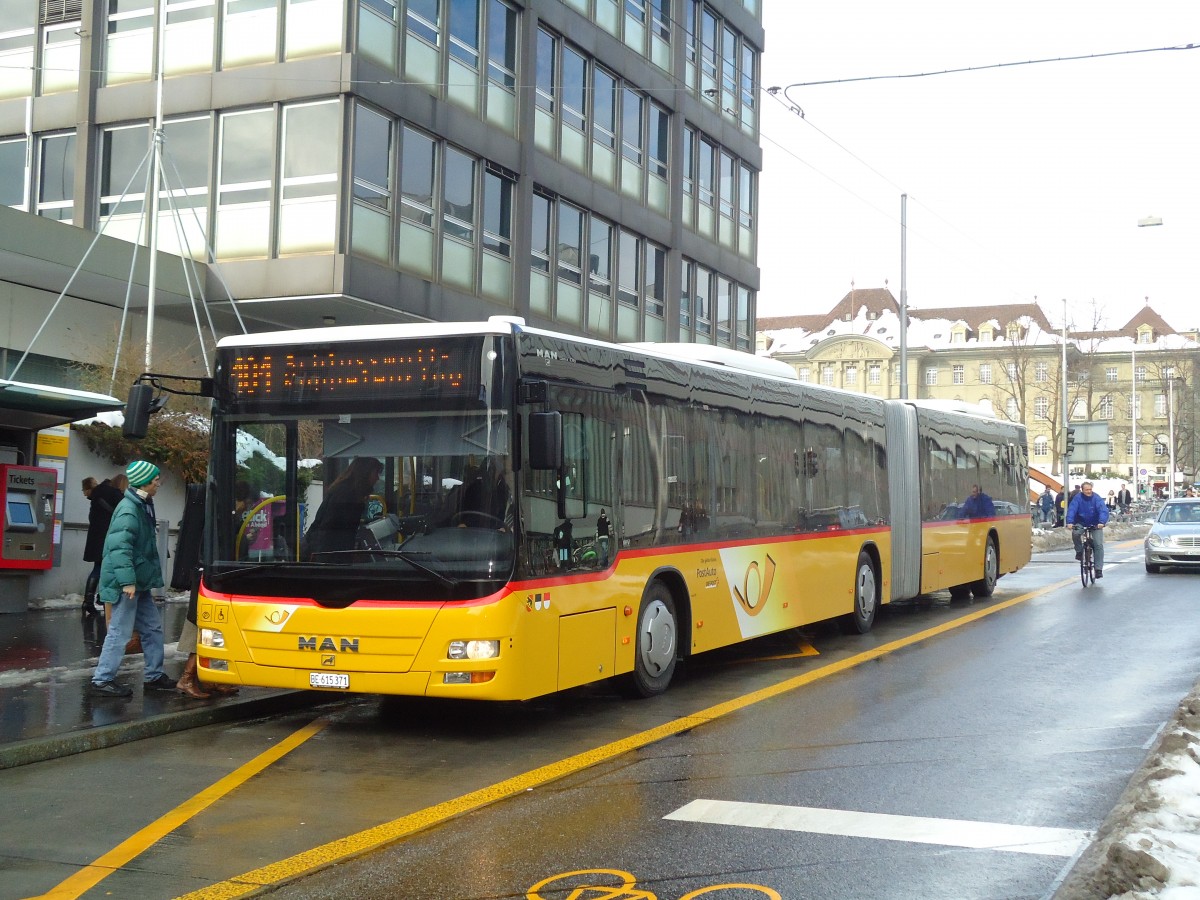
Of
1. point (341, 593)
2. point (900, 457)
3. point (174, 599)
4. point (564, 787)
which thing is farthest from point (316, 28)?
point (564, 787)

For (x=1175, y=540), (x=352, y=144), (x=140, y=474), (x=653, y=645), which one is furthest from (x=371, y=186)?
(x=1175, y=540)

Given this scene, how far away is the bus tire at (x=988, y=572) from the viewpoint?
19969 mm

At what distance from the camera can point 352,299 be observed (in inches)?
898

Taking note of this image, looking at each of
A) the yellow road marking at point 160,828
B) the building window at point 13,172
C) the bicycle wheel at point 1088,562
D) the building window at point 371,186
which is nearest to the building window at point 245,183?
the building window at point 371,186

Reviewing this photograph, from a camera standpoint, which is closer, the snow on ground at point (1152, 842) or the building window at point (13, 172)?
the snow on ground at point (1152, 842)

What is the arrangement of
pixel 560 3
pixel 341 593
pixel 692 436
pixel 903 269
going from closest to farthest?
pixel 341 593 < pixel 692 436 < pixel 560 3 < pixel 903 269

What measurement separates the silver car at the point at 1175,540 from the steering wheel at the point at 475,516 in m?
20.8

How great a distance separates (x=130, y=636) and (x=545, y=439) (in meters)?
3.87

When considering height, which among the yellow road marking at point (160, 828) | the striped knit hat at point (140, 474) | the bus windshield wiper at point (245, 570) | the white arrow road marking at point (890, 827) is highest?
the striped knit hat at point (140, 474)

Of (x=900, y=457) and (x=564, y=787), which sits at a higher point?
(x=900, y=457)

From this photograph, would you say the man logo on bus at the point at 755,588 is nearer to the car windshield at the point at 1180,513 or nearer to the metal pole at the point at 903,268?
the car windshield at the point at 1180,513

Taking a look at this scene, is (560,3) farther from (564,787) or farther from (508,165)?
(564,787)

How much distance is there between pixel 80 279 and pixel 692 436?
14961mm

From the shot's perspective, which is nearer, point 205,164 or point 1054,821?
point 1054,821
